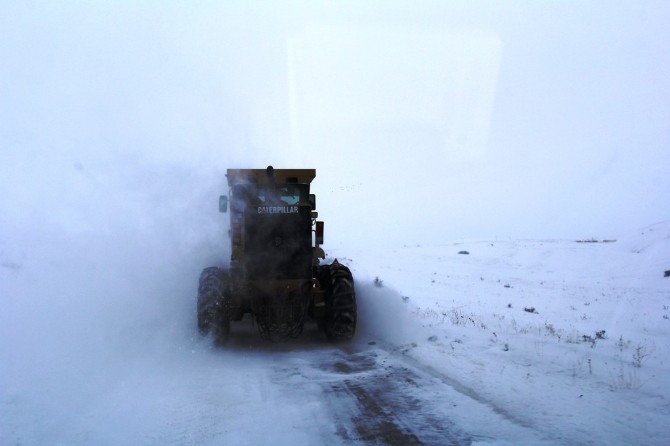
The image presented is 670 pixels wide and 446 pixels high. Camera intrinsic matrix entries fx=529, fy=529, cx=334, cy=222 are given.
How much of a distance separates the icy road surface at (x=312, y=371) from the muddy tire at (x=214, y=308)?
0.29m

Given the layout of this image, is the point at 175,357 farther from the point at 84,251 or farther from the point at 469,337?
the point at 84,251

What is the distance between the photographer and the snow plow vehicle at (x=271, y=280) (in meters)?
9.67

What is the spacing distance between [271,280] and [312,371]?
2.35 metres

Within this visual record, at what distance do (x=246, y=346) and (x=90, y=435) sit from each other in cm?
509

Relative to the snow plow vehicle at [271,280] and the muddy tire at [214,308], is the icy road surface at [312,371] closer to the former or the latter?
the muddy tire at [214,308]

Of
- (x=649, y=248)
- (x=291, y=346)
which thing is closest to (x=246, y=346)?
(x=291, y=346)

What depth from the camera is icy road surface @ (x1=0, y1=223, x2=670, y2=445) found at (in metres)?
5.20

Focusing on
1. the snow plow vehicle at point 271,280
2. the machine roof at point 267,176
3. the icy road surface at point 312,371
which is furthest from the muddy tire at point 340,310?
the machine roof at point 267,176

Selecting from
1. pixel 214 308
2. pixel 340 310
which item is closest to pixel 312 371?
pixel 340 310

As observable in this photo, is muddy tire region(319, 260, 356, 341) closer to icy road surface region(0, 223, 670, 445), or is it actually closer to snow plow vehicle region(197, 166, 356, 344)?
snow plow vehicle region(197, 166, 356, 344)

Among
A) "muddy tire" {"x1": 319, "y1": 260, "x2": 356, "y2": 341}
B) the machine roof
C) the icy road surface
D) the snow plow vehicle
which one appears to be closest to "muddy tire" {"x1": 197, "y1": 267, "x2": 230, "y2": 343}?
the snow plow vehicle

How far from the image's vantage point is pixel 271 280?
32.2ft

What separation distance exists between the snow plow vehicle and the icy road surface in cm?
48

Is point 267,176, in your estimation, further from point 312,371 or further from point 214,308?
point 312,371
